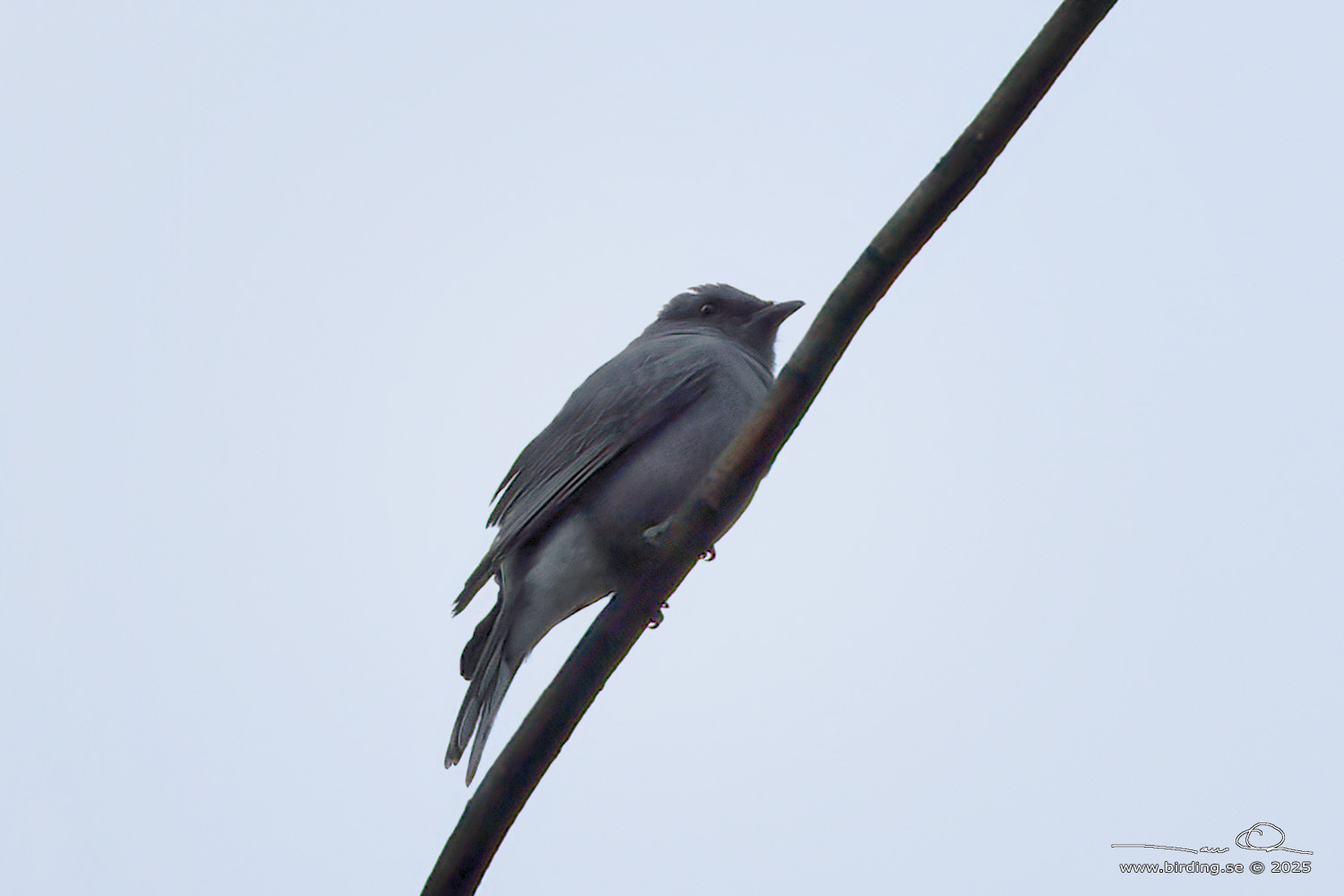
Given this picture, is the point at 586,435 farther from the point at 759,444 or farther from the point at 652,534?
the point at 759,444

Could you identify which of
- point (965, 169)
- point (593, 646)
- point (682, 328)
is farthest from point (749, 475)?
point (682, 328)

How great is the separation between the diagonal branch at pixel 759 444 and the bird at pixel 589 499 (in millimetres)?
1609

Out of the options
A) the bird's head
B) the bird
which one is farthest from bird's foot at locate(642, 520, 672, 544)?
the bird's head

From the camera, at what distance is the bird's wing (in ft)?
17.6

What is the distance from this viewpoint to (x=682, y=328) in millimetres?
7027

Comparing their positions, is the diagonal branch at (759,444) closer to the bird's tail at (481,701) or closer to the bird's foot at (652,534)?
the bird's foot at (652,534)

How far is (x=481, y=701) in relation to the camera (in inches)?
204

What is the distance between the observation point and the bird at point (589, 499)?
5.29m

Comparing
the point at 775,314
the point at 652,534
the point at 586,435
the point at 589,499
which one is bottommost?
the point at 652,534

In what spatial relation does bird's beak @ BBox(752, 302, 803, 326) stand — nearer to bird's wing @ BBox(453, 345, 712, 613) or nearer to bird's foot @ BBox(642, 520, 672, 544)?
bird's wing @ BBox(453, 345, 712, 613)

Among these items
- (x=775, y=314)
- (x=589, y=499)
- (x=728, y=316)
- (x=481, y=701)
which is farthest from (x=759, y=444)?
(x=728, y=316)

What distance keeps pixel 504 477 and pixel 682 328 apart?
151 centimetres

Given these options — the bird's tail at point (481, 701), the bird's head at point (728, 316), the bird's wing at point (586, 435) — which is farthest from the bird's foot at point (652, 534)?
the bird's head at point (728, 316)

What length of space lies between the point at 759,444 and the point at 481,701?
2413mm
